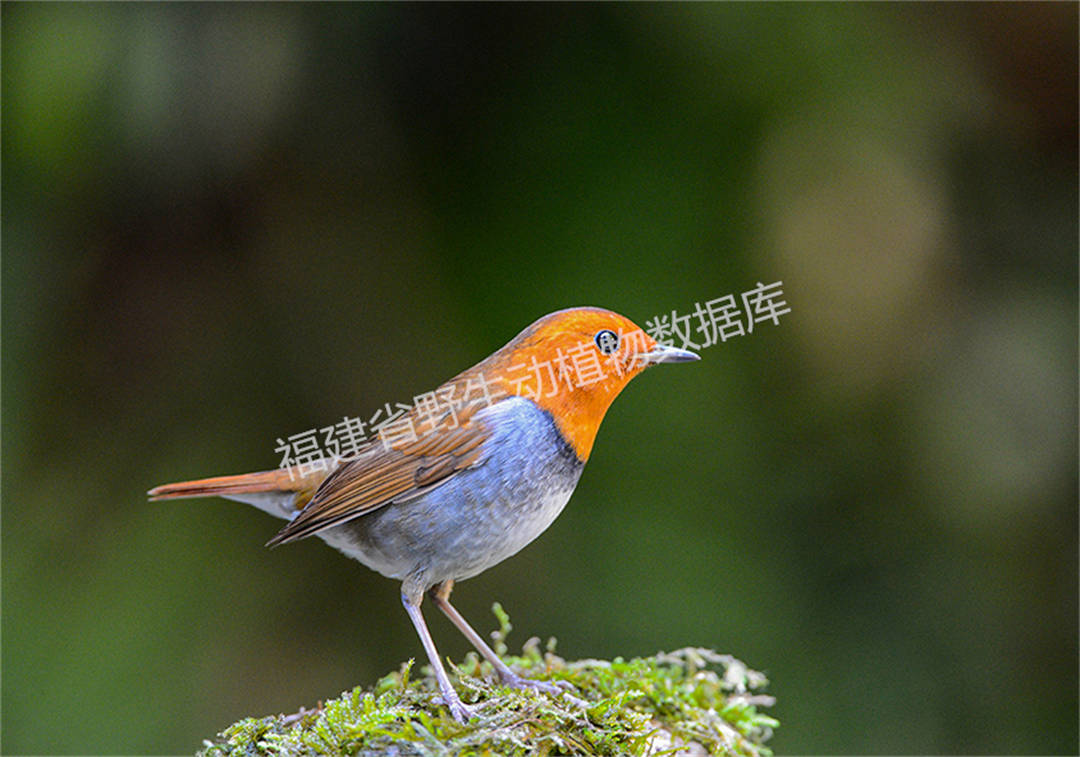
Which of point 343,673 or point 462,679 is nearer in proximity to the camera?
point 462,679

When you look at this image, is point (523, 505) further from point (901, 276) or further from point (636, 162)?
point (901, 276)

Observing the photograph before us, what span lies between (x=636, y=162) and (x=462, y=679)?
2560 mm

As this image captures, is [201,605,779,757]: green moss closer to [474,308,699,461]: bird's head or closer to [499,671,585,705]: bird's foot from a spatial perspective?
[499,671,585,705]: bird's foot

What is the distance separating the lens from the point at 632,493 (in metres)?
4.58

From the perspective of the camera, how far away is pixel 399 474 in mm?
3209

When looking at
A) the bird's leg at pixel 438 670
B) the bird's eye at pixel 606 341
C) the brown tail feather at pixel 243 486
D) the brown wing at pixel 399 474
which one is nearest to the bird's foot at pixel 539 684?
the bird's leg at pixel 438 670

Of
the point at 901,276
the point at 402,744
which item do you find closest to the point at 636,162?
the point at 901,276

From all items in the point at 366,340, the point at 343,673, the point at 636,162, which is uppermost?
the point at 636,162

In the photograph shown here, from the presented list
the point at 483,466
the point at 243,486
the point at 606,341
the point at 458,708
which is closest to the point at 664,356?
the point at 606,341

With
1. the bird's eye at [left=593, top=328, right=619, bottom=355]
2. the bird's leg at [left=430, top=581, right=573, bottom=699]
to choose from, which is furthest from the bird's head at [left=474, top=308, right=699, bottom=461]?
the bird's leg at [left=430, top=581, right=573, bottom=699]

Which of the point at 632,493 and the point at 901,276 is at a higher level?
the point at 901,276

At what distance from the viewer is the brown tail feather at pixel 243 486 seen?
3.50 meters

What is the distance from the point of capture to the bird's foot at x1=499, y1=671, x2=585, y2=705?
10.3ft

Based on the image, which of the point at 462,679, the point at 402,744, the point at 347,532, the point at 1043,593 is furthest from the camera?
the point at 1043,593
